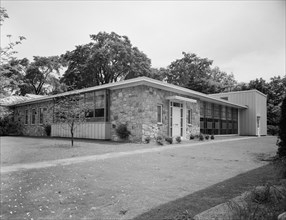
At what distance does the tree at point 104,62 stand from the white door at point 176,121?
67.1ft

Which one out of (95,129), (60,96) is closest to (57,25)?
(95,129)

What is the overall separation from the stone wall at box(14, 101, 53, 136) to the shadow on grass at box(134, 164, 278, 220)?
17.4 m

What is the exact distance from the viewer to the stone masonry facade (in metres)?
13.7

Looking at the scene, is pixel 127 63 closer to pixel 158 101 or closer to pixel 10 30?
pixel 158 101

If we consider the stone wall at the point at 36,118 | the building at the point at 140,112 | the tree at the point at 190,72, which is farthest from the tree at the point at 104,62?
the building at the point at 140,112

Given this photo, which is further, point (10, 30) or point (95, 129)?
point (95, 129)

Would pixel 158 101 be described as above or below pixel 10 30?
below

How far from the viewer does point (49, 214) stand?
4.18 m

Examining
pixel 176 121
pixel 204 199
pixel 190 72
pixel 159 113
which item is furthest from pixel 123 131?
pixel 190 72

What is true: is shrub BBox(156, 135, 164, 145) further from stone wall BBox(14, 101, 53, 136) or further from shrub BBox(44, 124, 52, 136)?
shrub BBox(44, 124, 52, 136)

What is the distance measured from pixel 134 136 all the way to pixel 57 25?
9.57 metres

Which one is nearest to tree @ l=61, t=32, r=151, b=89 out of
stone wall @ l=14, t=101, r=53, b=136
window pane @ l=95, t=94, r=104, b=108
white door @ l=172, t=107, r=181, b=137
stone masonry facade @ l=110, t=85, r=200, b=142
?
stone wall @ l=14, t=101, r=53, b=136

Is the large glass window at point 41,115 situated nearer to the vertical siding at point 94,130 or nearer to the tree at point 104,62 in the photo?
the vertical siding at point 94,130

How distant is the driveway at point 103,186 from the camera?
423cm
